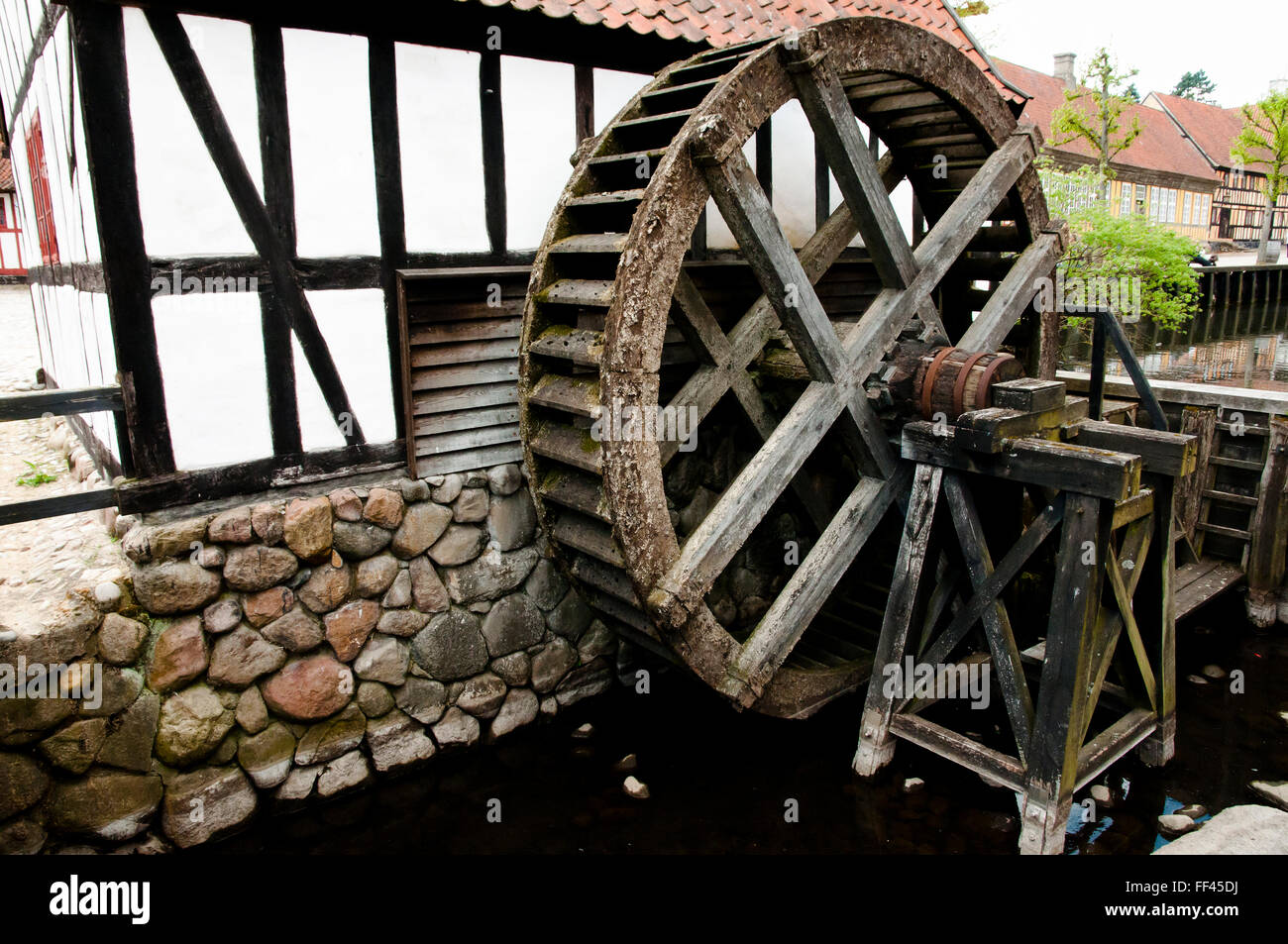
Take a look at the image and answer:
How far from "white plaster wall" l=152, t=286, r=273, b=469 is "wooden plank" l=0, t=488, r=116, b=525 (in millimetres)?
325

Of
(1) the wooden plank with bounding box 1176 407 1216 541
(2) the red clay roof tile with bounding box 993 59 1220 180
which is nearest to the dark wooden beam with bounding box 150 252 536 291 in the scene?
(1) the wooden plank with bounding box 1176 407 1216 541

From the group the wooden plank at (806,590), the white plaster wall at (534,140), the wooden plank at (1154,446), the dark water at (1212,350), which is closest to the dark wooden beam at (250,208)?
the white plaster wall at (534,140)

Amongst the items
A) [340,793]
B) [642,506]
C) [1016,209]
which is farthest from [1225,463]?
[340,793]

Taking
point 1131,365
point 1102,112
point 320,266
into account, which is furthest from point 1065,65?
point 320,266

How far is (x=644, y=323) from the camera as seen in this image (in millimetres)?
3697

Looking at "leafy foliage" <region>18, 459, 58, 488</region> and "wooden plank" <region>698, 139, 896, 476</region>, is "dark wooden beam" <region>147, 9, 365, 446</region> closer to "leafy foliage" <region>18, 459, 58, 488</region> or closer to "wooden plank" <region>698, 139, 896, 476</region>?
"wooden plank" <region>698, 139, 896, 476</region>

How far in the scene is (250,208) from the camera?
12.8 ft

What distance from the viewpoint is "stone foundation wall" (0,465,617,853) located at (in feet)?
11.7

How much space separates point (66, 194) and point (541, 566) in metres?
3.41

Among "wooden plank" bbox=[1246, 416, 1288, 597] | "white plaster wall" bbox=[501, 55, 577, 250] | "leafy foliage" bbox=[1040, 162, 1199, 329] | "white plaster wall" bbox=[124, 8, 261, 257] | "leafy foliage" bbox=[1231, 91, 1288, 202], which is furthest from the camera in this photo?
"leafy foliage" bbox=[1231, 91, 1288, 202]

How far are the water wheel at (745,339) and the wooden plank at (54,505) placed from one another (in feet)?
6.19

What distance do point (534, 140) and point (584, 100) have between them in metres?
0.43

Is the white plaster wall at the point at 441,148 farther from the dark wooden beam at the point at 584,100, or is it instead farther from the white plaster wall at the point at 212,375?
the white plaster wall at the point at 212,375

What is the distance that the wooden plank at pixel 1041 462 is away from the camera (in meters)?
3.58
